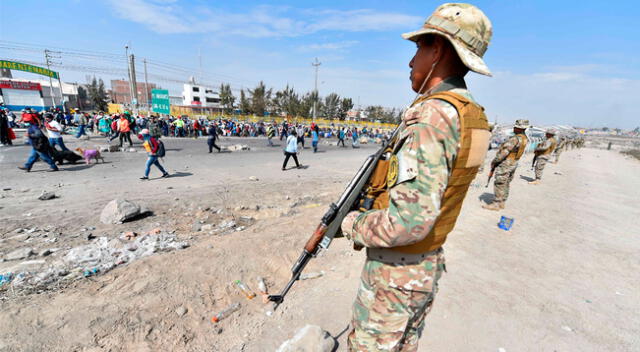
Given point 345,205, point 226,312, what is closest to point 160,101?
point 226,312

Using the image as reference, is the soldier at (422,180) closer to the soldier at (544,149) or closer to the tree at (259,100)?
the soldier at (544,149)

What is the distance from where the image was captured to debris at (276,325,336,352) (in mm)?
2238

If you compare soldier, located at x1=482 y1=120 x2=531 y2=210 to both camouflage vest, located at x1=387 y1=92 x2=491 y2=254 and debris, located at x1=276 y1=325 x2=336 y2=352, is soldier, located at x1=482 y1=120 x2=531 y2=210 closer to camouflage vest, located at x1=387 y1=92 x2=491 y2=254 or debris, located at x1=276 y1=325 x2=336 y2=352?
debris, located at x1=276 y1=325 x2=336 y2=352

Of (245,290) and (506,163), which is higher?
(506,163)

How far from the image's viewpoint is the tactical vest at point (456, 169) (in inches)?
47.4

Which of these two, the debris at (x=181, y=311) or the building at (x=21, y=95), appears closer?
the debris at (x=181, y=311)

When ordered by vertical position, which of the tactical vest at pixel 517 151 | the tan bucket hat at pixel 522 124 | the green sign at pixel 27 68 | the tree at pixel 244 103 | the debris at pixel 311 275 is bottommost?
the debris at pixel 311 275

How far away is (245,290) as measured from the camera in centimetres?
313

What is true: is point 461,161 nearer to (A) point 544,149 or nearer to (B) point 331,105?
(A) point 544,149

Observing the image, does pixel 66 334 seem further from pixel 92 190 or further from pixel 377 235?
pixel 92 190

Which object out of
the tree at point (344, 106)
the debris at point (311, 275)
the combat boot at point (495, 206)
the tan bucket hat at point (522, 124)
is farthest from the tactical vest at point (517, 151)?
the tree at point (344, 106)

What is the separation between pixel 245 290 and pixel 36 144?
29.1 ft

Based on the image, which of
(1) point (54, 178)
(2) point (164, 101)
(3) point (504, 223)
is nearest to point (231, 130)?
(2) point (164, 101)

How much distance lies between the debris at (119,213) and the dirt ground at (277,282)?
0.17m
